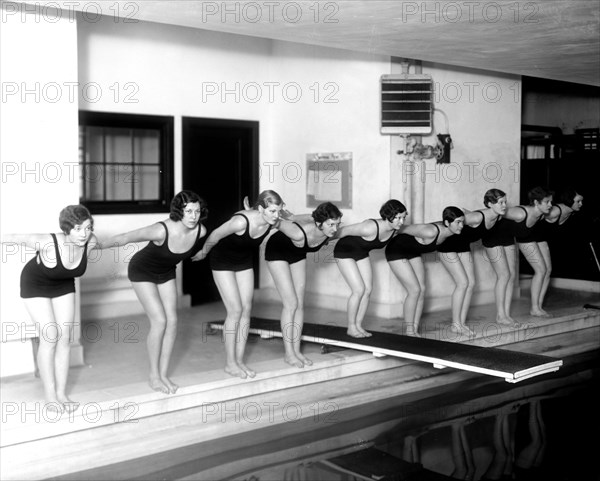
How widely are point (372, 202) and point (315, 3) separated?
351 cm

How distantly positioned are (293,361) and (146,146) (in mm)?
3641

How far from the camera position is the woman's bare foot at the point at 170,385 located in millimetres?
5650

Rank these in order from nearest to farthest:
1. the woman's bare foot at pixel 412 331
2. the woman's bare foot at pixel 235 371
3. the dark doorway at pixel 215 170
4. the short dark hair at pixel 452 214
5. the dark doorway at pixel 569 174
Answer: the woman's bare foot at pixel 235 371 → the short dark hair at pixel 452 214 → the woman's bare foot at pixel 412 331 → the dark doorway at pixel 215 170 → the dark doorway at pixel 569 174

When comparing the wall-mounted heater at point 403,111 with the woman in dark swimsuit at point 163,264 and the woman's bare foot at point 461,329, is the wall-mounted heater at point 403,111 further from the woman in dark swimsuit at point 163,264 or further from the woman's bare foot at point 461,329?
the woman in dark swimsuit at point 163,264

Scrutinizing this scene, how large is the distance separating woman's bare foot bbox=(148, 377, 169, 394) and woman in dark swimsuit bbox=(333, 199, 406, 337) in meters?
2.16

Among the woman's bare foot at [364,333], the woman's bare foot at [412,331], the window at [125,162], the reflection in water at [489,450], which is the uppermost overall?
the window at [125,162]

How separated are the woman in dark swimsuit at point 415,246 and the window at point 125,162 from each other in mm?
2996

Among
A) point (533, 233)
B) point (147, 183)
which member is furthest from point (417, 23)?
point (147, 183)

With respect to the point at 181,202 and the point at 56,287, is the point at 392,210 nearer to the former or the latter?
the point at 181,202

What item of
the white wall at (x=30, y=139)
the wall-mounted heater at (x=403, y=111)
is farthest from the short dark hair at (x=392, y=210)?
the white wall at (x=30, y=139)

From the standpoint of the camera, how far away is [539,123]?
12.5 m

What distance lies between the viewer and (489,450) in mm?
5664

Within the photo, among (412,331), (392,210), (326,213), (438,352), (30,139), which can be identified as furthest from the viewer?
(412,331)

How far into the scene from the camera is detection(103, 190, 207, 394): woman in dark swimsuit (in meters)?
5.60
